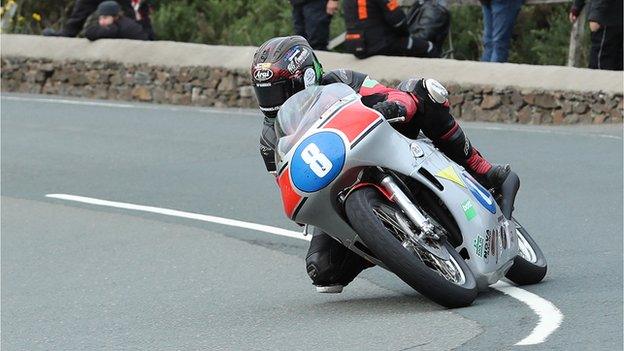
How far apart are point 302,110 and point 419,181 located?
657mm

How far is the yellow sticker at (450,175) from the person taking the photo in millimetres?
7535

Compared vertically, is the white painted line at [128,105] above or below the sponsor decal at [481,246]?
below

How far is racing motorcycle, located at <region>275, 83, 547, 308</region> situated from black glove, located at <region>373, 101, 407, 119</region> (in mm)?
97

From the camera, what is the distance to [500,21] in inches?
674

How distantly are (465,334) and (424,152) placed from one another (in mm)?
1084

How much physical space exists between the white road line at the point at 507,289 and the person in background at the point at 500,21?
635cm

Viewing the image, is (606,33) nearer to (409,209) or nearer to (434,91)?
(434,91)

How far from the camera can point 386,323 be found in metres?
7.22

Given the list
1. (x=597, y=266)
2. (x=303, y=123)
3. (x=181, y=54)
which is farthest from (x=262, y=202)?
(x=181, y=54)

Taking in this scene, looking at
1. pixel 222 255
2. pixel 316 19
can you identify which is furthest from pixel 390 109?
pixel 316 19

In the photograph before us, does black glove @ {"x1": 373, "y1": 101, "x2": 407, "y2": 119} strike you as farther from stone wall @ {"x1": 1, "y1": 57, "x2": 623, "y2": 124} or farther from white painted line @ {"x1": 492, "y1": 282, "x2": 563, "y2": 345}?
stone wall @ {"x1": 1, "y1": 57, "x2": 623, "y2": 124}

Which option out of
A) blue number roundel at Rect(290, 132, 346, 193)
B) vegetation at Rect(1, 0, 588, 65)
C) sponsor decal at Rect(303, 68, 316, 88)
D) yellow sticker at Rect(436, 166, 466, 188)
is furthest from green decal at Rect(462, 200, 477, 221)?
vegetation at Rect(1, 0, 588, 65)

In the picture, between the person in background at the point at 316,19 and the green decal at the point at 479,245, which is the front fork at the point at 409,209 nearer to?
the green decal at the point at 479,245

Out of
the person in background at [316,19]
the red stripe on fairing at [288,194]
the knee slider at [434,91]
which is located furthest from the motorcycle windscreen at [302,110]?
the person in background at [316,19]
